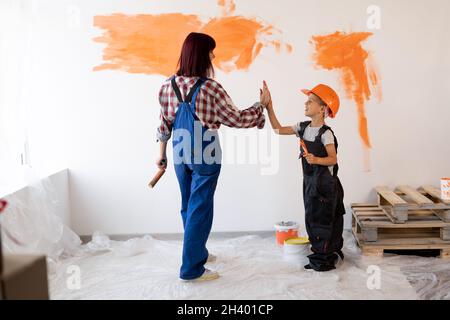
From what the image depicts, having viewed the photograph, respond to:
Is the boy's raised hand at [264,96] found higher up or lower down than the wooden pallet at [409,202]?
higher up

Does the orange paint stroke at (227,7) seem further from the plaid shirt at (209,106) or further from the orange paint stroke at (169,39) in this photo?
the plaid shirt at (209,106)

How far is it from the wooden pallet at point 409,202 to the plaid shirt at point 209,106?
132cm

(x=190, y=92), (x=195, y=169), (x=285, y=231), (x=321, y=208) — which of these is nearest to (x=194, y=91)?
(x=190, y=92)

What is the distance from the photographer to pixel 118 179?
402cm

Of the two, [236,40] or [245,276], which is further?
[236,40]

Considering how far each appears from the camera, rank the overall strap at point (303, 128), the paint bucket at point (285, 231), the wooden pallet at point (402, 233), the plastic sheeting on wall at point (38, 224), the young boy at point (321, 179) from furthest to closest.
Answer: the paint bucket at point (285, 231) < the wooden pallet at point (402, 233) < the overall strap at point (303, 128) < the young boy at point (321, 179) < the plastic sheeting on wall at point (38, 224)

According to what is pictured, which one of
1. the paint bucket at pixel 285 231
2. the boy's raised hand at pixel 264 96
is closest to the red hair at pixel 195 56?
the boy's raised hand at pixel 264 96

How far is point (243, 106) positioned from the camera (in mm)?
3949

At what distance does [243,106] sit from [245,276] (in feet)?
4.75

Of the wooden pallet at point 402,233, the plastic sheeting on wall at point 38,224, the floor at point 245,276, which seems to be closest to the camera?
the floor at point 245,276

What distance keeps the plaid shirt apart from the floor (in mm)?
1018

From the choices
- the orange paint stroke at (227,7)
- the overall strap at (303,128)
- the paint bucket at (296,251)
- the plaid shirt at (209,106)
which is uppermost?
the orange paint stroke at (227,7)

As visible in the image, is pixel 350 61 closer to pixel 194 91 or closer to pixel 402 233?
pixel 402 233

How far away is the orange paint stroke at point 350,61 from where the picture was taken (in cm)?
387
